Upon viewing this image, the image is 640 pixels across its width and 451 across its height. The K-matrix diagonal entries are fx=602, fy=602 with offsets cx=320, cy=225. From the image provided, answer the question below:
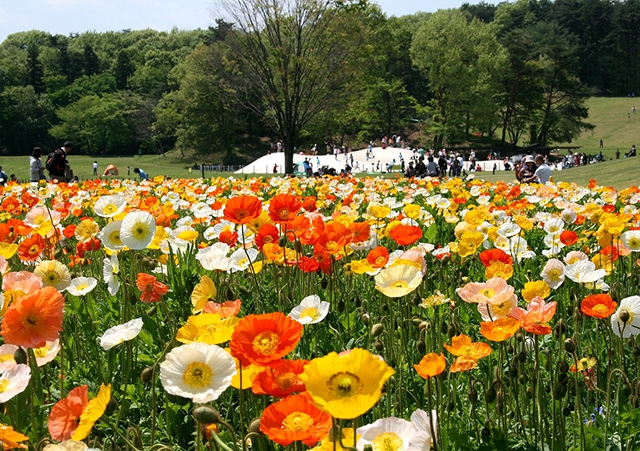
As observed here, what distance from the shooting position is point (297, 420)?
0.89 metres

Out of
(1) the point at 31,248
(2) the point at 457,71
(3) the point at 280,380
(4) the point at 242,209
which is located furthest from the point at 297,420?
(2) the point at 457,71

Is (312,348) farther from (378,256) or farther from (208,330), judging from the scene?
(208,330)

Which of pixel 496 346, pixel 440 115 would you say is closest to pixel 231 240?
pixel 496 346

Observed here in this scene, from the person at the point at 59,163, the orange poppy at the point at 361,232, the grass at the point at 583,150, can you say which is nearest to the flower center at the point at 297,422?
the orange poppy at the point at 361,232

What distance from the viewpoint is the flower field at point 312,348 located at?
0.98m

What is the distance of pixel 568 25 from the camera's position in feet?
284

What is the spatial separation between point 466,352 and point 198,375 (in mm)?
627

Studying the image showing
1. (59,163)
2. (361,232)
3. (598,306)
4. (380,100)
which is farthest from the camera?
(380,100)

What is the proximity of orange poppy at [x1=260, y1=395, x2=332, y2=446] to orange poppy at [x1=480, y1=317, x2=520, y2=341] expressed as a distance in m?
0.51

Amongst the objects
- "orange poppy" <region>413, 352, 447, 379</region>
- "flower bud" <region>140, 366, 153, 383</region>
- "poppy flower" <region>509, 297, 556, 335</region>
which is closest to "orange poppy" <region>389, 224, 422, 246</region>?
"poppy flower" <region>509, 297, 556, 335</region>

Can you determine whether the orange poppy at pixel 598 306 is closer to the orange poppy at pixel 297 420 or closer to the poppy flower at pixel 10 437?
the orange poppy at pixel 297 420

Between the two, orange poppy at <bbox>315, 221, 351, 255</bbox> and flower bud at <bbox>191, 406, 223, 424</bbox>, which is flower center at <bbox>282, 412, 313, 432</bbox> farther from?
orange poppy at <bbox>315, 221, 351, 255</bbox>

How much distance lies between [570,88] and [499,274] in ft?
188

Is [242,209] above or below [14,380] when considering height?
above
